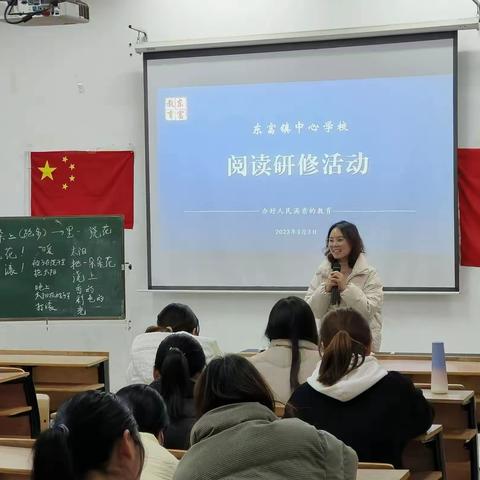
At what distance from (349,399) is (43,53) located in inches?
206

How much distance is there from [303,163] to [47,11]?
220 cm

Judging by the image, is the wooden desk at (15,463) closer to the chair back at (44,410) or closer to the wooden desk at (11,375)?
the wooden desk at (11,375)

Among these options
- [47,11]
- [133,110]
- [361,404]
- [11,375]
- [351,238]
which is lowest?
[11,375]

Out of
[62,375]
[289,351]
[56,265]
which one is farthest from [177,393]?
[56,265]

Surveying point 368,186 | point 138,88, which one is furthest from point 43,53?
point 368,186

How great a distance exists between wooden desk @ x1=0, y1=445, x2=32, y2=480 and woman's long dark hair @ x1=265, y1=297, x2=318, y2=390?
110 cm

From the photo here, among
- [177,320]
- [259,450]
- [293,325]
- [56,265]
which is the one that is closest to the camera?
[259,450]

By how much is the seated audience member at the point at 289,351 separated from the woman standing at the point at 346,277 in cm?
123

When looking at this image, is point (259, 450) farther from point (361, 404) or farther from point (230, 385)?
point (361, 404)

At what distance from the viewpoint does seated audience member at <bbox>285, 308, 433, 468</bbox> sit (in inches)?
108

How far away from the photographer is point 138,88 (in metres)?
6.93

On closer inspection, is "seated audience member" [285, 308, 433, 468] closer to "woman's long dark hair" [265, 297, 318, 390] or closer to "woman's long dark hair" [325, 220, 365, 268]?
"woman's long dark hair" [265, 297, 318, 390]

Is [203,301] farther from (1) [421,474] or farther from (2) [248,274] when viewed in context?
(1) [421,474]

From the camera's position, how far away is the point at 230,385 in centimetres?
197
